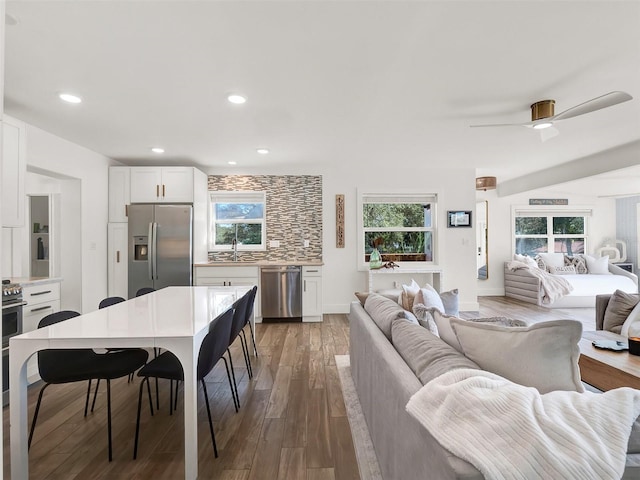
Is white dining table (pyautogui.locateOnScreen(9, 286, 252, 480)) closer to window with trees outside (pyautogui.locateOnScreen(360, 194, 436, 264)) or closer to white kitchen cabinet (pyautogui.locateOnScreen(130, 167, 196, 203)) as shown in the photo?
white kitchen cabinet (pyautogui.locateOnScreen(130, 167, 196, 203))

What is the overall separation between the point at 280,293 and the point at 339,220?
1.52 m

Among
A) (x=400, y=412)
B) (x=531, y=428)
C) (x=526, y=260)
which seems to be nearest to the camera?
Result: (x=531, y=428)

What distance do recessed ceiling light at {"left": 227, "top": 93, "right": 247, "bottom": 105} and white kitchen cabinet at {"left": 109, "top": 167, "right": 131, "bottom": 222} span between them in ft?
9.02

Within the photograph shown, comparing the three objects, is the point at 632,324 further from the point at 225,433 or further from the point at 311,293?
the point at 311,293

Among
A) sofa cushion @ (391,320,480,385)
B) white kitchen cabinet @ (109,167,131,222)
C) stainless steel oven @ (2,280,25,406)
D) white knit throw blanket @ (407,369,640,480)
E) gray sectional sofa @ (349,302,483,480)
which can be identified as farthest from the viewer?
white kitchen cabinet @ (109,167,131,222)

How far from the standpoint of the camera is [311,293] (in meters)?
5.00

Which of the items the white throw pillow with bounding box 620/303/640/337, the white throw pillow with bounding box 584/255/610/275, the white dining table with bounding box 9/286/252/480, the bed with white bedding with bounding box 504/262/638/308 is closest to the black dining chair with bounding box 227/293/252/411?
the white dining table with bounding box 9/286/252/480

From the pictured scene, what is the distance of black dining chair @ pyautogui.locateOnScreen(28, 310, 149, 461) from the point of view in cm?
194

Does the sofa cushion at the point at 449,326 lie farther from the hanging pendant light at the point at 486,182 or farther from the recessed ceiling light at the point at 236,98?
the hanging pendant light at the point at 486,182

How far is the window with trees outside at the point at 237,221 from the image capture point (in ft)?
18.2

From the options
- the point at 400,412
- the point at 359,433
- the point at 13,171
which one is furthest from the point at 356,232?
the point at 400,412

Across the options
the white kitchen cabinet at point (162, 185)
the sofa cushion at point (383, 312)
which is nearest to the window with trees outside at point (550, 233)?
the sofa cushion at point (383, 312)

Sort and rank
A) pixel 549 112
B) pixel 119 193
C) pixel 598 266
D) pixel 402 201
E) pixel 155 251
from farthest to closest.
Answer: pixel 598 266
pixel 402 201
pixel 119 193
pixel 155 251
pixel 549 112

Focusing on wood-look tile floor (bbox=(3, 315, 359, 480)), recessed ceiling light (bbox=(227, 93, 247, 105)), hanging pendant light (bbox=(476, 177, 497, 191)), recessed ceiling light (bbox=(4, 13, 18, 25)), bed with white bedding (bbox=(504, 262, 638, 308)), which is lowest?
wood-look tile floor (bbox=(3, 315, 359, 480))
